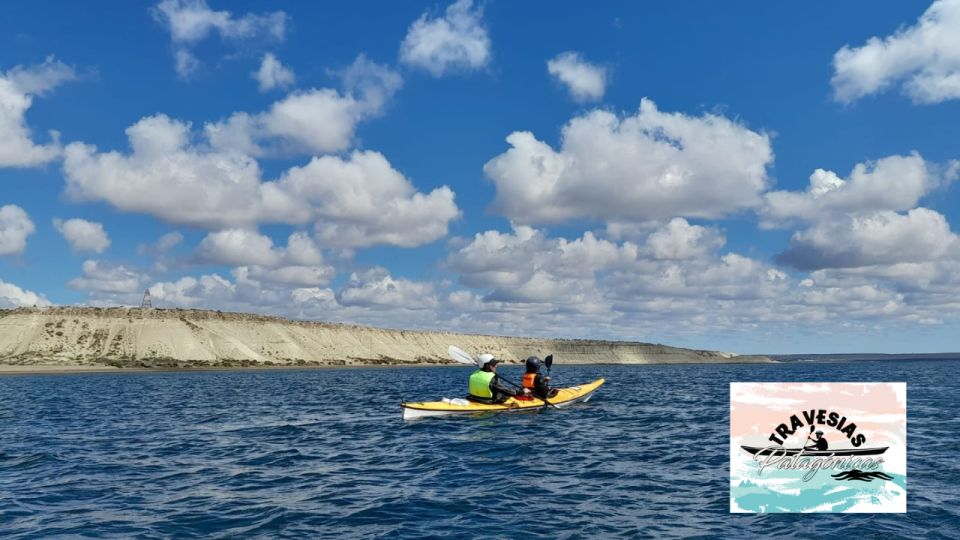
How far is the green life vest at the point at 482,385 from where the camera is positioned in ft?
101

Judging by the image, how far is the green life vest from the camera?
30.8 m

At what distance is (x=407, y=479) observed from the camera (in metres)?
17.4

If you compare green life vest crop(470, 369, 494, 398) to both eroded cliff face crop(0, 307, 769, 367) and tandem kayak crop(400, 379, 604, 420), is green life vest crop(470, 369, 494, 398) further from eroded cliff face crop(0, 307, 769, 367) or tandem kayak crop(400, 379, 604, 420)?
eroded cliff face crop(0, 307, 769, 367)

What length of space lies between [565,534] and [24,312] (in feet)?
462

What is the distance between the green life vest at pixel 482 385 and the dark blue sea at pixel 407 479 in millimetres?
1228

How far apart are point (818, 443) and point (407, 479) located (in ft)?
32.6

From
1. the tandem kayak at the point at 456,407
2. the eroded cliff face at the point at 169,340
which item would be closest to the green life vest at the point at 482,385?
the tandem kayak at the point at 456,407

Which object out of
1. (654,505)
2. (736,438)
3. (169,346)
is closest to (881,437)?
(736,438)

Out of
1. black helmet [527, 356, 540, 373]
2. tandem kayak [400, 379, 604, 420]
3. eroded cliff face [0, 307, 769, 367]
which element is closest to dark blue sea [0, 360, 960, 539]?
tandem kayak [400, 379, 604, 420]

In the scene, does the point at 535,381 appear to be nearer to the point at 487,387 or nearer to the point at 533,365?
the point at 533,365

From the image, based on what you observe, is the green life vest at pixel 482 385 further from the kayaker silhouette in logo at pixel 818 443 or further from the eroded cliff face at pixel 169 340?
the eroded cliff face at pixel 169 340

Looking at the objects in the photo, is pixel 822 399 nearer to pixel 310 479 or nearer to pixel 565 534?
pixel 565 534

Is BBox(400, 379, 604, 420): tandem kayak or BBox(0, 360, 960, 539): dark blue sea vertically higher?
BBox(400, 379, 604, 420): tandem kayak

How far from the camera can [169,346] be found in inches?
4756
